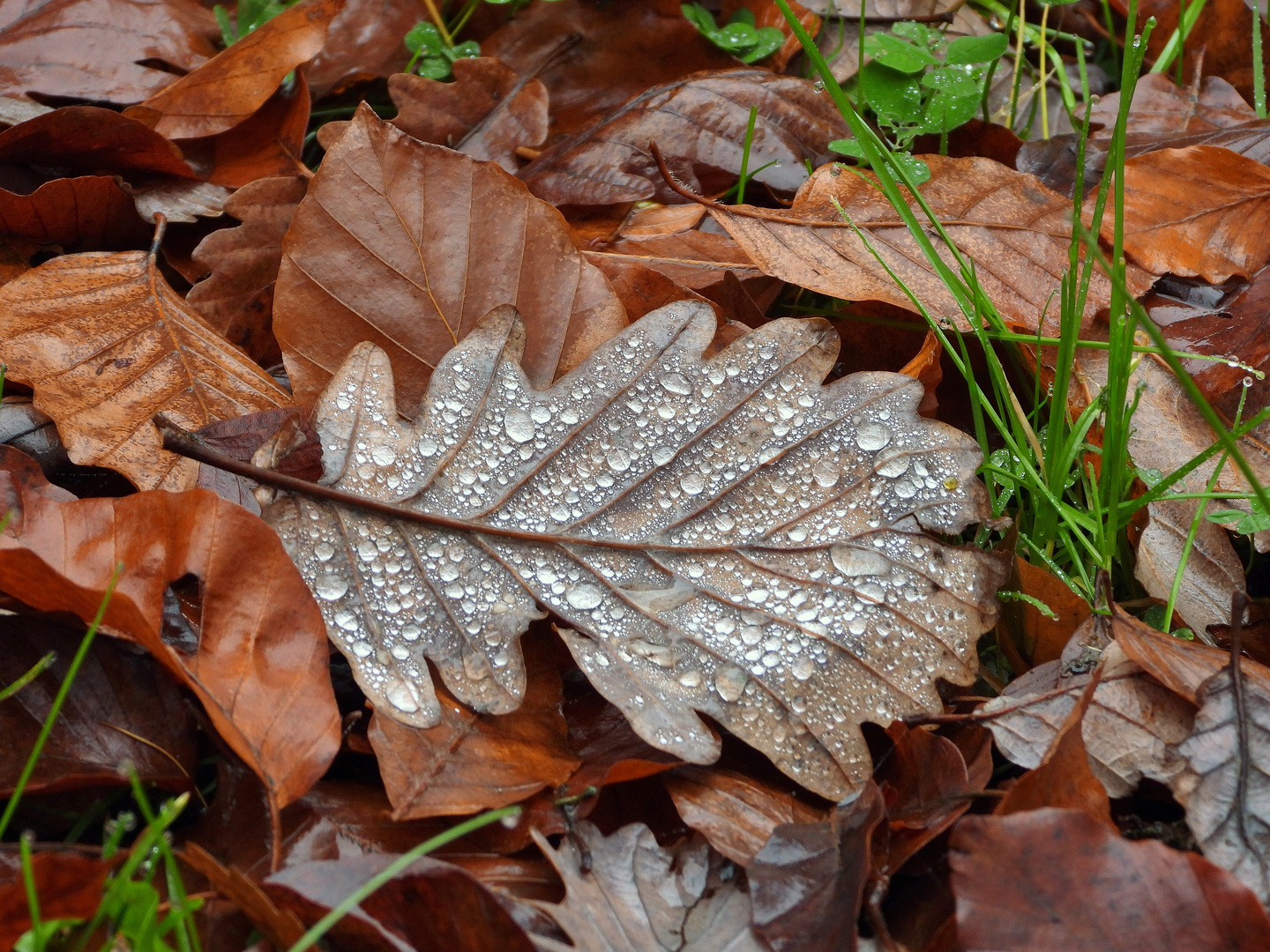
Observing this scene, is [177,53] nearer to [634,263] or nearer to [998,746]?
[634,263]

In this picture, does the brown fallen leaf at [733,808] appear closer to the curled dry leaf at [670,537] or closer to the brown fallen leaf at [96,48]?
the curled dry leaf at [670,537]

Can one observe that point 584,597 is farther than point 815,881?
Yes

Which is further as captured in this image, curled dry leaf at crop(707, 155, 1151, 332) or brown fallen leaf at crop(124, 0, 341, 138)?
brown fallen leaf at crop(124, 0, 341, 138)

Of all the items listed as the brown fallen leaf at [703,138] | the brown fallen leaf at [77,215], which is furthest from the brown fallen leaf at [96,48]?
the brown fallen leaf at [703,138]

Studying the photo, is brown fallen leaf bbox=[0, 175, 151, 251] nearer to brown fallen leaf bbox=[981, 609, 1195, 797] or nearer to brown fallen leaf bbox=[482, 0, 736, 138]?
brown fallen leaf bbox=[482, 0, 736, 138]

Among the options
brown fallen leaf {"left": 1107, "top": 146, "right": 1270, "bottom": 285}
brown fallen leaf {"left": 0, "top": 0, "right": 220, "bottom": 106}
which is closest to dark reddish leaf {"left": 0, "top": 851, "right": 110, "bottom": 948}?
brown fallen leaf {"left": 0, "top": 0, "right": 220, "bottom": 106}

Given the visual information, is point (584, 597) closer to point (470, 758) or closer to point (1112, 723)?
point (470, 758)

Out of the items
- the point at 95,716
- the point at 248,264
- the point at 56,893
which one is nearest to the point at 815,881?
the point at 56,893
